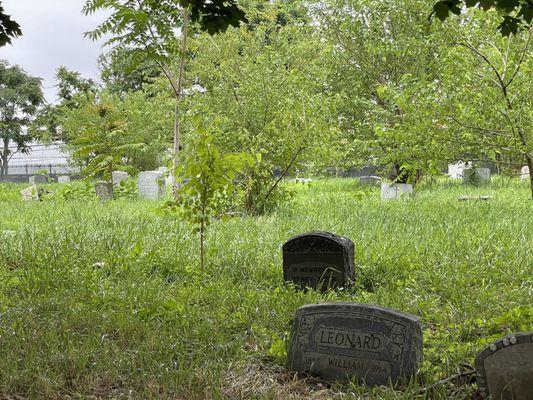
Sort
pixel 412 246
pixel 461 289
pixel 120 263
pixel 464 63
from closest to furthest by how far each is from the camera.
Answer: pixel 461 289 < pixel 120 263 < pixel 412 246 < pixel 464 63

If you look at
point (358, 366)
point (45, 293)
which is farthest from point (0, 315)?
point (358, 366)

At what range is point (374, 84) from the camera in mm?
15289

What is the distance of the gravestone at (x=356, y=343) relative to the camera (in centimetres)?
321

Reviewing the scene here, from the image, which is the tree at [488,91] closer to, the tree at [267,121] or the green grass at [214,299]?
the green grass at [214,299]

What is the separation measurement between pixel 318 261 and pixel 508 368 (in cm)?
249

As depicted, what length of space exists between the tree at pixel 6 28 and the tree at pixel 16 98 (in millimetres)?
30249

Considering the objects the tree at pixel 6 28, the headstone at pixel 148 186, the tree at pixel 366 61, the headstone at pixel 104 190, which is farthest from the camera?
the headstone at pixel 148 186

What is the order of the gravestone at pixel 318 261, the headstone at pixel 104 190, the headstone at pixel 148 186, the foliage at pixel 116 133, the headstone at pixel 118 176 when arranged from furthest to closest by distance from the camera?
the headstone at pixel 118 176 → the headstone at pixel 148 186 → the foliage at pixel 116 133 → the headstone at pixel 104 190 → the gravestone at pixel 318 261

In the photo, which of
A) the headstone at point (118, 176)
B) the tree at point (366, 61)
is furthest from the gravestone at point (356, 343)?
the headstone at point (118, 176)

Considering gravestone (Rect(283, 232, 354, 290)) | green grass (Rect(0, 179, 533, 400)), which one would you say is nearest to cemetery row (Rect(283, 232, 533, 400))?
green grass (Rect(0, 179, 533, 400))

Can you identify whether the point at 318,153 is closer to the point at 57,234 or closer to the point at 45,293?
the point at 57,234

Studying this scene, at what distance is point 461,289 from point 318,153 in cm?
516

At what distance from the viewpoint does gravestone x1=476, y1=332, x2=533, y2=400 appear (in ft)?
8.93

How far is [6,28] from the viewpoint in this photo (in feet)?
11.9
